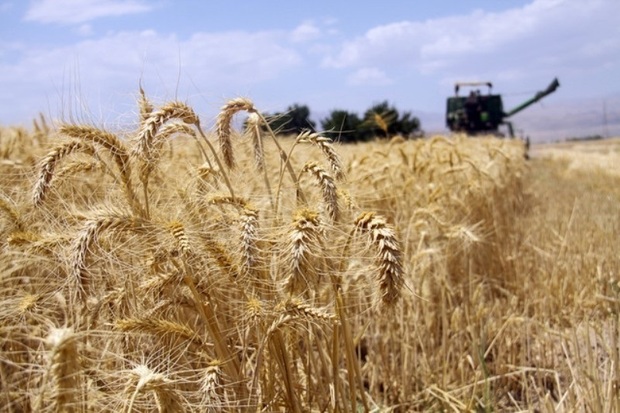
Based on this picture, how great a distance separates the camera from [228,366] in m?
1.58

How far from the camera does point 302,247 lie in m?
1.33

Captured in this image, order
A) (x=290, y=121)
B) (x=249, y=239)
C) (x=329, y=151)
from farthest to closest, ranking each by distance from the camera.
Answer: (x=290, y=121), (x=329, y=151), (x=249, y=239)

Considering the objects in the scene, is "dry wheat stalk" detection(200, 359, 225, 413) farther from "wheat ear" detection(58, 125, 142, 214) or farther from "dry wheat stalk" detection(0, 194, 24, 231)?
"dry wheat stalk" detection(0, 194, 24, 231)

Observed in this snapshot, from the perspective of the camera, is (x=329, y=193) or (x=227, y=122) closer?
(x=329, y=193)

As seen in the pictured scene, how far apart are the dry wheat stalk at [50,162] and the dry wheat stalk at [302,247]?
2.12ft

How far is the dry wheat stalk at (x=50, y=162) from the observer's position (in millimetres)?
1570

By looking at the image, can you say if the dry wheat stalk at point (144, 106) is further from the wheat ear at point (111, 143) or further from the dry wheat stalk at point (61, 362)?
the dry wheat stalk at point (61, 362)

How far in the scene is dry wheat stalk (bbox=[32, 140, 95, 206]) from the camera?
157 centimetres

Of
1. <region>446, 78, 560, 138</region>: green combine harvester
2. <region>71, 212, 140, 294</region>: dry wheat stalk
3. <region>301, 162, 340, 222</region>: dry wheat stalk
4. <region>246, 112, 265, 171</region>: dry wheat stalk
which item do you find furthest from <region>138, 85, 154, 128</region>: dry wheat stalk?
<region>446, 78, 560, 138</region>: green combine harvester

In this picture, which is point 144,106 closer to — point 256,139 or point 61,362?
point 256,139

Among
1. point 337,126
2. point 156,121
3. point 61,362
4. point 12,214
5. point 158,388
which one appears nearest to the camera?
point 61,362

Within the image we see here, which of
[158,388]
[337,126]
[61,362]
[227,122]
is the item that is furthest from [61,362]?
[337,126]

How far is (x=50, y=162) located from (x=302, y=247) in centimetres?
74

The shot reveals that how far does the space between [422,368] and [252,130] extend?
1.57 meters
